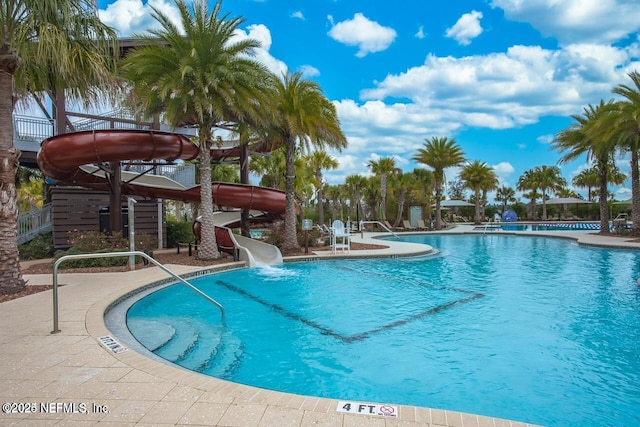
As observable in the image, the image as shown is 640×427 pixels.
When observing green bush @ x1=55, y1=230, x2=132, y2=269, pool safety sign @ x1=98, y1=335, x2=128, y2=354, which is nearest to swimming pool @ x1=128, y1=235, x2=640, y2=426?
pool safety sign @ x1=98, y1=335, x2=128, y2=354

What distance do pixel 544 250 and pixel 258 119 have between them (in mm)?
14115

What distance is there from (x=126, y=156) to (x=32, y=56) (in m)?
5.44

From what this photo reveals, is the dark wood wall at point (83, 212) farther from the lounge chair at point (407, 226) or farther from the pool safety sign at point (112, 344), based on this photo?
the lounge chair at point (407, 226)

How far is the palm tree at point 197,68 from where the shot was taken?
40.9ft

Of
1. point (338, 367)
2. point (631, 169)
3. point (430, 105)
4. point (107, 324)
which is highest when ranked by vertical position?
point (430, 105)

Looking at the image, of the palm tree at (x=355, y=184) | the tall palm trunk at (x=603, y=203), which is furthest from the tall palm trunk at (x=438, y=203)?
the tall palm trunk at (x=603, y=203)

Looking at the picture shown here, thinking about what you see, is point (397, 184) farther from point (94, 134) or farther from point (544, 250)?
point (94, 134)

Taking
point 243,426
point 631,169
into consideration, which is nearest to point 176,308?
point 243,426

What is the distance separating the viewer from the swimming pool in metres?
4.45

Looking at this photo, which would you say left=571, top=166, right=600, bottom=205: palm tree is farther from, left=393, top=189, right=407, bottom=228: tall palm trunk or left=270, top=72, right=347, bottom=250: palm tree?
left=270, top=72, right=347, bottom=250: palm tree

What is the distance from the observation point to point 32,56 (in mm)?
8156

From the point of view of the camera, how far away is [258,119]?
548 inches

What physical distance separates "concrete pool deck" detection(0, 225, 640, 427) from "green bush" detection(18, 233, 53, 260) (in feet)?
40.6

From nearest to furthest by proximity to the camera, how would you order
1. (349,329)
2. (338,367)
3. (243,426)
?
(243,426) → (338,367) → (349,329)
